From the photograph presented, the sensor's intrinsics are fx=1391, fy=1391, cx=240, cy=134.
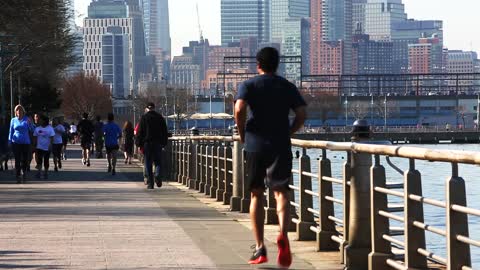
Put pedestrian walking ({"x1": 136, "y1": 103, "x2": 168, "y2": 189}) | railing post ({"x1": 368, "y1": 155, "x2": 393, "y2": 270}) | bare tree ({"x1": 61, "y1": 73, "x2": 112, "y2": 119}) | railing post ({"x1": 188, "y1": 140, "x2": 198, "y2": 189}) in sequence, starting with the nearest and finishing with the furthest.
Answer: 1. railing post ({"x1": 368, "y1": 155, "x2": 393, "y2": 270})
2. pedestrian walking ({"x1": 136, "y1": 103, "x2": 168, "y2": 189})
3. railing post ({"x1": 188, "y1": 140, "x2": 198, "y2": 189})
4. bare tree ({"x1": 61, "y1": 73, "x2": 112, "y2": 119})

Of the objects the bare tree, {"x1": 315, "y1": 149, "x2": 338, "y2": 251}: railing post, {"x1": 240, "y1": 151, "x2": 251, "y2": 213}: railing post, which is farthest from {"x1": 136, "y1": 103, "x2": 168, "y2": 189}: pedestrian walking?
the bare tree

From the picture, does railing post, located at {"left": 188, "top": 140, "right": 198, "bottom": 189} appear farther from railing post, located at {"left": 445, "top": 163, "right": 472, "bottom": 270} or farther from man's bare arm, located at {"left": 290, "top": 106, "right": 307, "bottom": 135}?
railing post, located at {"left": 445, "top": 163, "right": 472, "bottom": 270}

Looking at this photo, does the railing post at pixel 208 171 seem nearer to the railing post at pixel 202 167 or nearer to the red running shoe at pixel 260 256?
the railing post at pixel 202 167

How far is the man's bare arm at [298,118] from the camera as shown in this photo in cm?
1201

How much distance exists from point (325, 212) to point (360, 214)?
1839 mm

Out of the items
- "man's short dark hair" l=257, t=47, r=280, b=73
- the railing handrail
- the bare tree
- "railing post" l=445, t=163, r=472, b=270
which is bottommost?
the bare tree

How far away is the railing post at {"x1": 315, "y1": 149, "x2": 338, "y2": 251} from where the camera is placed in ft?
44.5

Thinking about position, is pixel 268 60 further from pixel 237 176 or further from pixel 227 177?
pixel 227 177

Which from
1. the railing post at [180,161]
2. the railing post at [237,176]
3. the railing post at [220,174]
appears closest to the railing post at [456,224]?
the railing post at [237,176]

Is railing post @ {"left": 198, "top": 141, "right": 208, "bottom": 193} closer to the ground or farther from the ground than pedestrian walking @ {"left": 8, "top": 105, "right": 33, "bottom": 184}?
closer to the ground

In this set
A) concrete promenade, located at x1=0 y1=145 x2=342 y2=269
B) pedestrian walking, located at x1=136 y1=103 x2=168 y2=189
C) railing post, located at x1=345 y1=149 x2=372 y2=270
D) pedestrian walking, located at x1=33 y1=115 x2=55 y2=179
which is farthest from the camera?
pedestrian walking, located at x1=33 y1=115 x2=55 y2=179

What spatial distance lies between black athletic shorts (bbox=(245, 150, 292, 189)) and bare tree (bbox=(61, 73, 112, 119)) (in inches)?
5303

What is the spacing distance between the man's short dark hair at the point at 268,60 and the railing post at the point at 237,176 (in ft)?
22.9

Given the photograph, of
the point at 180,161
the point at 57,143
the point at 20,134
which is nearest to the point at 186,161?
the point at 180,161
